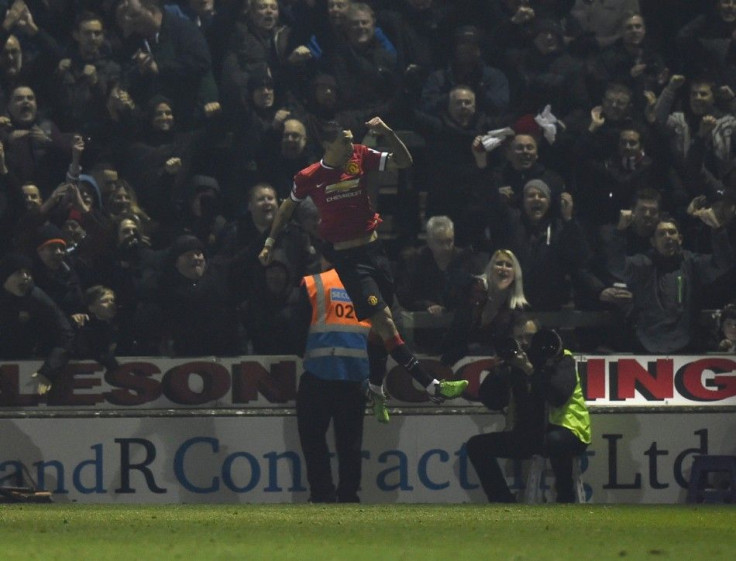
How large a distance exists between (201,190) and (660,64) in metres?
4.48

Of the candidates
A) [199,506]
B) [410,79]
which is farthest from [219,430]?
[410,79]

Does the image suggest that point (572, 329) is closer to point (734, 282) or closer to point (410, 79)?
point (734, 282)

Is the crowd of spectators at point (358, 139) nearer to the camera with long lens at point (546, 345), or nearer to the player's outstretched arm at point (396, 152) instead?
the camera with long lens at point (546, 345)

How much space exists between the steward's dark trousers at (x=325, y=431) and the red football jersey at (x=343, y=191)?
116 cm

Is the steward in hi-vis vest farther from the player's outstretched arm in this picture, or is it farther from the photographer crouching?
the player's outstretched arm

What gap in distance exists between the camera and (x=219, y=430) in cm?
1234

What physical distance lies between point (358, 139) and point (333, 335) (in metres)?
2.99

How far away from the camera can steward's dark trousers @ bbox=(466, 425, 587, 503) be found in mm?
11430

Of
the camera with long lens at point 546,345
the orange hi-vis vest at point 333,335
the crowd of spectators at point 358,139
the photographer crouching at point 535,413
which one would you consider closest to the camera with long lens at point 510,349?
the photographer crouching at point 535,413

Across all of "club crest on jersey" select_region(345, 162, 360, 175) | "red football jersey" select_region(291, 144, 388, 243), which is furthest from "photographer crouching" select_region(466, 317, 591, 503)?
"club crest on jersey" select_region(345, 162, 360, 175)

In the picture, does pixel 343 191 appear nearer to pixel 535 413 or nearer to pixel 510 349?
pixel 510 349

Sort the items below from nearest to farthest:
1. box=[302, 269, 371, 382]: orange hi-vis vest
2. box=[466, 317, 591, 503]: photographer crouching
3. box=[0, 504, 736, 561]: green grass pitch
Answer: box=[0, 504, 736, 561]: green grass pitch, box=[466, 317, 591, 503]: photographer crouching, box=[302, 269, 371, 382]: orange hi-vis vest

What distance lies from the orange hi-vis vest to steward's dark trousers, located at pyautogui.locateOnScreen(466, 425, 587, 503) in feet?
3.26

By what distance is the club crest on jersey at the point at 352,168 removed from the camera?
1186cm
